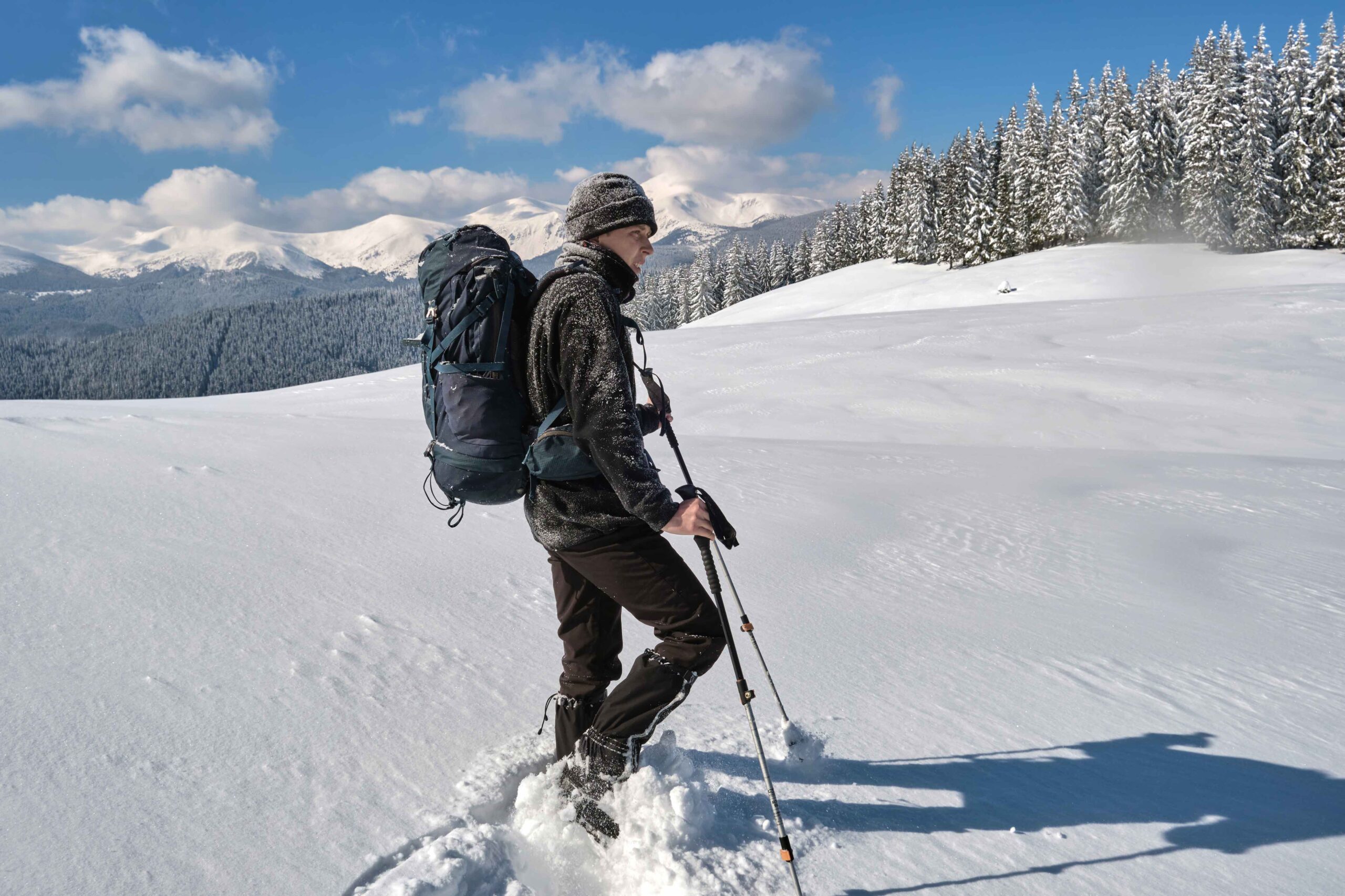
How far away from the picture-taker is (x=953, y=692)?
355 centimetres

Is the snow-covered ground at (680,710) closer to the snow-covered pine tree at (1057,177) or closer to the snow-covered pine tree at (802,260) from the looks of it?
the snow-covered pine tree at (1057,177)

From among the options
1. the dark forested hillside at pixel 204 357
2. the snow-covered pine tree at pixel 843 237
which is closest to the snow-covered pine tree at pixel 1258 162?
the snow-covered pine tree at pixel 843 237

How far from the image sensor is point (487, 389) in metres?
2.29

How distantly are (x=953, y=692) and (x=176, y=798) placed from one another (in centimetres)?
315

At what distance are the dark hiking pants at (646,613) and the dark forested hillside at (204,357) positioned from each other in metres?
141

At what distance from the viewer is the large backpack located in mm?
2281

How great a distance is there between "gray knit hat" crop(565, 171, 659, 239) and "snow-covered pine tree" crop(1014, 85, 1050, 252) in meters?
51.9

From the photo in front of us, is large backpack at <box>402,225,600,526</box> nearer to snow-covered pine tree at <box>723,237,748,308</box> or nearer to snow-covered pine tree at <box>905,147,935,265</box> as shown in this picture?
snow-covered pine tree at <box>905,147,935,265</box>

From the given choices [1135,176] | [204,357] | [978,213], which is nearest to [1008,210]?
[978,213]

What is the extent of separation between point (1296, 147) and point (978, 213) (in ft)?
56.6

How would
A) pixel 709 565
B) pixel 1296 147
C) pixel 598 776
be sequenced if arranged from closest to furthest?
pixel 709 565, pixel 598 776, pixel 1296 147

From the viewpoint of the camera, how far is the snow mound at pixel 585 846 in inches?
85.4

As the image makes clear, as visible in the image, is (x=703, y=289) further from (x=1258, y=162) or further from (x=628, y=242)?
(x=628, y=242)

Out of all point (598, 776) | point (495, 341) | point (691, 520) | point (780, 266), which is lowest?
point (598, 776)
